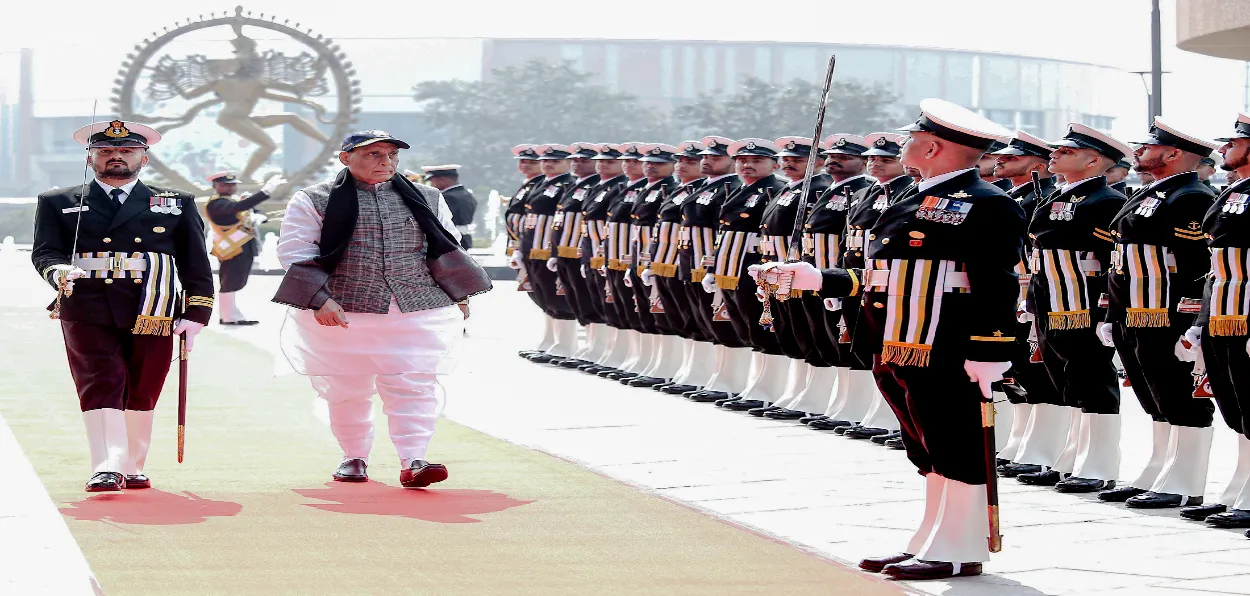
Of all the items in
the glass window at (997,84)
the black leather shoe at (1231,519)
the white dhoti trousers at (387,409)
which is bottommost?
the black leather shoe at (1231,519)

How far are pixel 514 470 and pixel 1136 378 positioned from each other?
125 inches

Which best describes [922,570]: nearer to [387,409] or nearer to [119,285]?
[387,409]

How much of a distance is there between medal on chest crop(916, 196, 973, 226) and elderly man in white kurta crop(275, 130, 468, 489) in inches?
123

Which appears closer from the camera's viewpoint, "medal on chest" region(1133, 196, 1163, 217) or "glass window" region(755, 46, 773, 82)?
"medal on chest" region(1133, 196, 1163, 217)

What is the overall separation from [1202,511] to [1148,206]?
1435mm

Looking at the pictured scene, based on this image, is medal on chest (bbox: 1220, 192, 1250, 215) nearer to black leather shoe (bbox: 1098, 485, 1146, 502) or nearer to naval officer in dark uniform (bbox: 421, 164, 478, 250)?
black leather shoe (bbox: 1098, 485, 1146, 502)

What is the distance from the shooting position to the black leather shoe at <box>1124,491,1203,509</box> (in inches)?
351

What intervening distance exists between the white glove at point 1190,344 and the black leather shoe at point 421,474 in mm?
3446

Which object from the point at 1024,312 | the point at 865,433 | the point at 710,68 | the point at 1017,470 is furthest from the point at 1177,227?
the point at 710,68

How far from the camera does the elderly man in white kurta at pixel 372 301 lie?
9.34 meters

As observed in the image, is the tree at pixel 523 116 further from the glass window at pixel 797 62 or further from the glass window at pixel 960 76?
the glass window at pixel 960 76

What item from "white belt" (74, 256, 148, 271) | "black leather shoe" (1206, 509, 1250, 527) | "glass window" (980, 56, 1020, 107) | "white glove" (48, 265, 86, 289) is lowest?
"black leather shoe" (1206, 509, 1250, 527)

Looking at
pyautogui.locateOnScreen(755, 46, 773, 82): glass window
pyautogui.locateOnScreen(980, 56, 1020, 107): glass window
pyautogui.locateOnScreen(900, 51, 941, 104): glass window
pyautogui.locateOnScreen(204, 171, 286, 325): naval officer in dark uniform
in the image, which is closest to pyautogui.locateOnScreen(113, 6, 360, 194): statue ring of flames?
pyautogui.locateOnScreen(204, 171, 286, 325): naval officer in dark uniform

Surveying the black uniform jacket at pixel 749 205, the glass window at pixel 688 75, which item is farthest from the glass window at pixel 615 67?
the black uniform jacket at pixel 749 205
